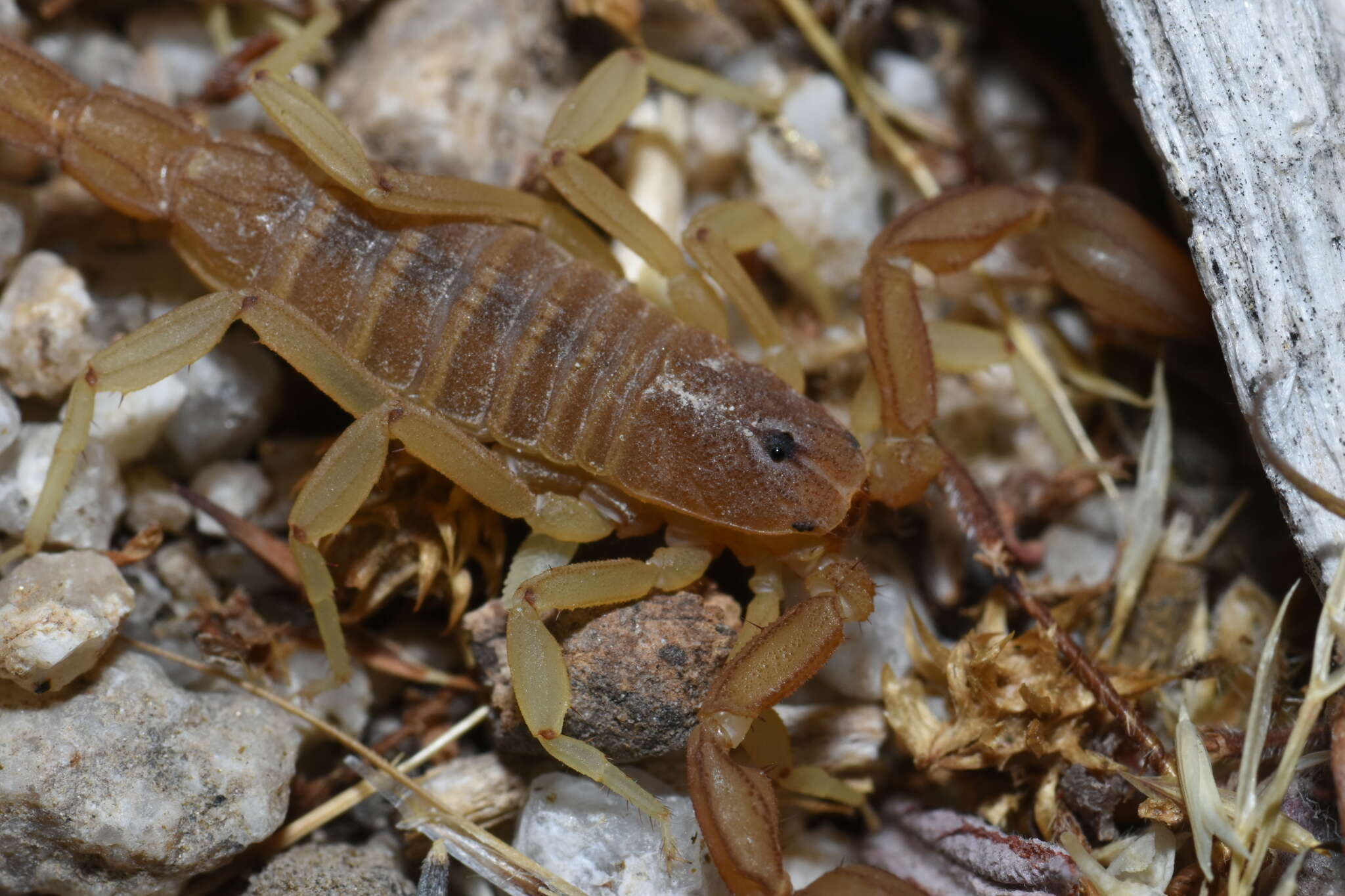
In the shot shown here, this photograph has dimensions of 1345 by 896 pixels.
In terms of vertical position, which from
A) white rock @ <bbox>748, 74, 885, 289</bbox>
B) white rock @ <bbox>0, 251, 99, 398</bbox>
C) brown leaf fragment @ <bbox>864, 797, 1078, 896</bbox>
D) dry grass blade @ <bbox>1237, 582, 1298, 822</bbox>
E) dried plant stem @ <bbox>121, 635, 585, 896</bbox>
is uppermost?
white rock @ <bbox>748, 74, 885, 289</bbox>

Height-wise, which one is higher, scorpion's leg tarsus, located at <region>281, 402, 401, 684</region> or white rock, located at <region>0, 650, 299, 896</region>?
scorpion's leg tarsus, located at <region>281, 402, 401, 684</region>

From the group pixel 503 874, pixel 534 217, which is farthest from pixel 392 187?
pixel 503 874

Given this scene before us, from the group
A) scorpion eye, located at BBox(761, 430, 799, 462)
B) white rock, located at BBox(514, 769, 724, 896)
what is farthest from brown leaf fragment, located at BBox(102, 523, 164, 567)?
scorpion eye, located at BBox(761, 430, 799, 462)

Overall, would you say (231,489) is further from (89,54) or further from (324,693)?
(89,54)

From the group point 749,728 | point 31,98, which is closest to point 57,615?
point 31,98

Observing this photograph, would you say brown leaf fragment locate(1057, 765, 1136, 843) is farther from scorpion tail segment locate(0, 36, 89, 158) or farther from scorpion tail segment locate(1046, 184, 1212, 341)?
scorpion tail segment locate(0, 36, 89, 158)

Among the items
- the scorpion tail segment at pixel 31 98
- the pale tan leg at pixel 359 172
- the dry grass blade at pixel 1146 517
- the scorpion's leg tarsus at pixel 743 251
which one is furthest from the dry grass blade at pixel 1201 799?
the scorpion tail segment at pixel 31 98

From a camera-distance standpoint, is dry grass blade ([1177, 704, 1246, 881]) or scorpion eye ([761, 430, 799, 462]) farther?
scorpion eye ([761, 430, 799, 462])
